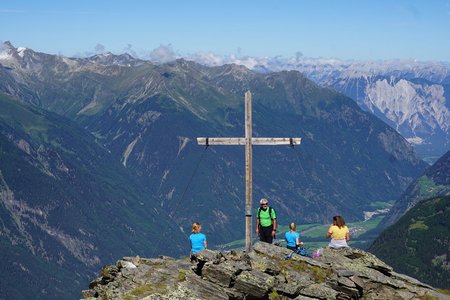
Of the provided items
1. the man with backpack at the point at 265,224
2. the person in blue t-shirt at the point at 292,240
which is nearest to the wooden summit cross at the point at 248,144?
the man with backpack at the point at 265,224

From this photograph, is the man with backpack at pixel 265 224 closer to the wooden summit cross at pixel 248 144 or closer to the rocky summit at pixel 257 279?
the wooden summit cross at pixel 248 144

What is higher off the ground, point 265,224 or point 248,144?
point 248,144

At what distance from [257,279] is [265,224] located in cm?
1076

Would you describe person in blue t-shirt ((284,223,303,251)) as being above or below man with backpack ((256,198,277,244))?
below

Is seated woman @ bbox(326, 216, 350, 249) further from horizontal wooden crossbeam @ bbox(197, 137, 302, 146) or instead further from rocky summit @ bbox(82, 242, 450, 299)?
horizontal wooden crossbeam @ bbox(197, 137, 302, 146)

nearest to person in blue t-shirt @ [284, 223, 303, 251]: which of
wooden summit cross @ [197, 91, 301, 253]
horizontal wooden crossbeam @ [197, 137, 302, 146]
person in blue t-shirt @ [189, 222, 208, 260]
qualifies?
wooden summit cross @ [197, 91, 301, 253]

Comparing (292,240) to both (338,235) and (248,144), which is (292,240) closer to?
(338,235)

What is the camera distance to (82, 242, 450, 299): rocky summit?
4125cm

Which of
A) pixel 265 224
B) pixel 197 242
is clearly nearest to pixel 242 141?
pixel 265 224

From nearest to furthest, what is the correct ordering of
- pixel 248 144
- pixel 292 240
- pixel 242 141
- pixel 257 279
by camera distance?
pixel 257 279
pixel 248 144
pixel 242 141
pixel 292 240

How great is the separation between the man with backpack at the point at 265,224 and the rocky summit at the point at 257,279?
3622mm

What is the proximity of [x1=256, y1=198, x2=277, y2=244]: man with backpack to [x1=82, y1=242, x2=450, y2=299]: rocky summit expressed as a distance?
362 centimetres

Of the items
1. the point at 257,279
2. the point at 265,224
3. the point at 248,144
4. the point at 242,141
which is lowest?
the point at 257,279

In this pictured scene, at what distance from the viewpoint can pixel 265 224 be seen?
53.0 metres
